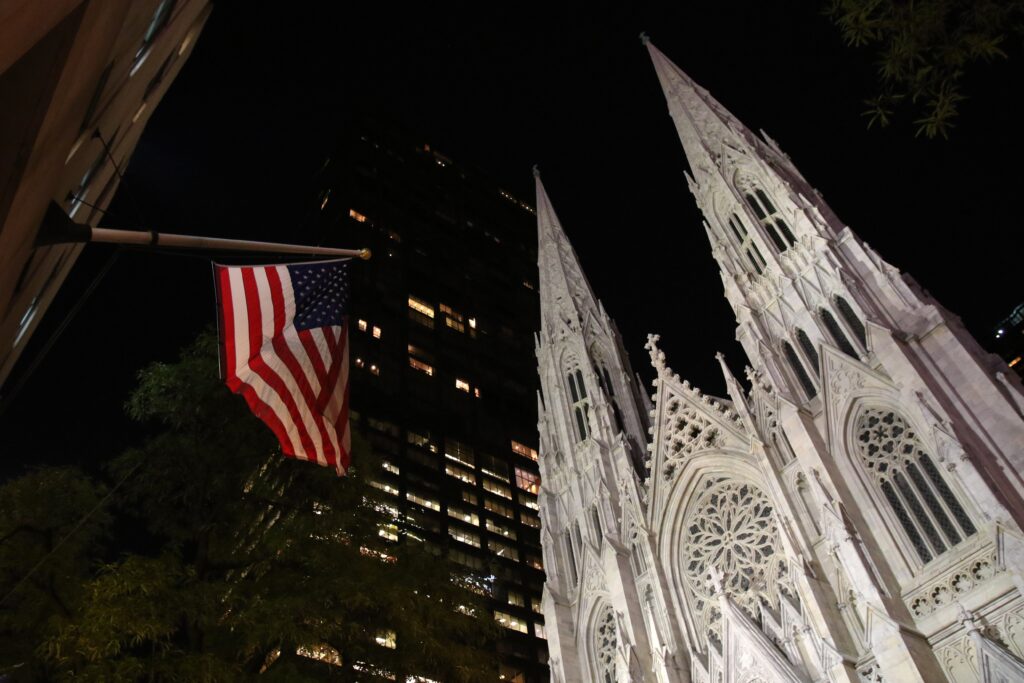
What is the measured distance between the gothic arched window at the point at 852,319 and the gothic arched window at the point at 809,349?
149 centimetres

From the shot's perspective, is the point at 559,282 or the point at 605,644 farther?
the point at 559,282

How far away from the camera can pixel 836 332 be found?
85.2 feet

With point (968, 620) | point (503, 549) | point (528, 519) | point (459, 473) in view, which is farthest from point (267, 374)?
point (528, 519)

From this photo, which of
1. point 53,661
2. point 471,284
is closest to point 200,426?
point 53,661

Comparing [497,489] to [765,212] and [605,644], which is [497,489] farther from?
[765,212]

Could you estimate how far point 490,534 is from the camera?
199 ft

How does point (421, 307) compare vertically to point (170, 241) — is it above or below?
above

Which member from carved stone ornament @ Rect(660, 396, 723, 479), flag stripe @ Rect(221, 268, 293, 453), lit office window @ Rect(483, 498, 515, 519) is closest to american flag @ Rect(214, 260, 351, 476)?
flag stripe @ Rect(221, 268, 293, 453)

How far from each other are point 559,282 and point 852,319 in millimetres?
21634

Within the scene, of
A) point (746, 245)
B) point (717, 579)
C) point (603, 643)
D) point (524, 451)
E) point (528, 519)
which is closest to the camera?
point (717, 579)

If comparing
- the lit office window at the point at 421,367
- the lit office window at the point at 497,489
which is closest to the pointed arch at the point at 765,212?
the lit office window at the point at 497,489

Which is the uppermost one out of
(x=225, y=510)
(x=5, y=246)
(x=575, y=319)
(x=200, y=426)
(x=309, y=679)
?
(x=575, y=319)

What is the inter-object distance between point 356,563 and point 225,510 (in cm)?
221

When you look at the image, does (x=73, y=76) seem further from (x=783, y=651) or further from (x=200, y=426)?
(x=783, y=651)
